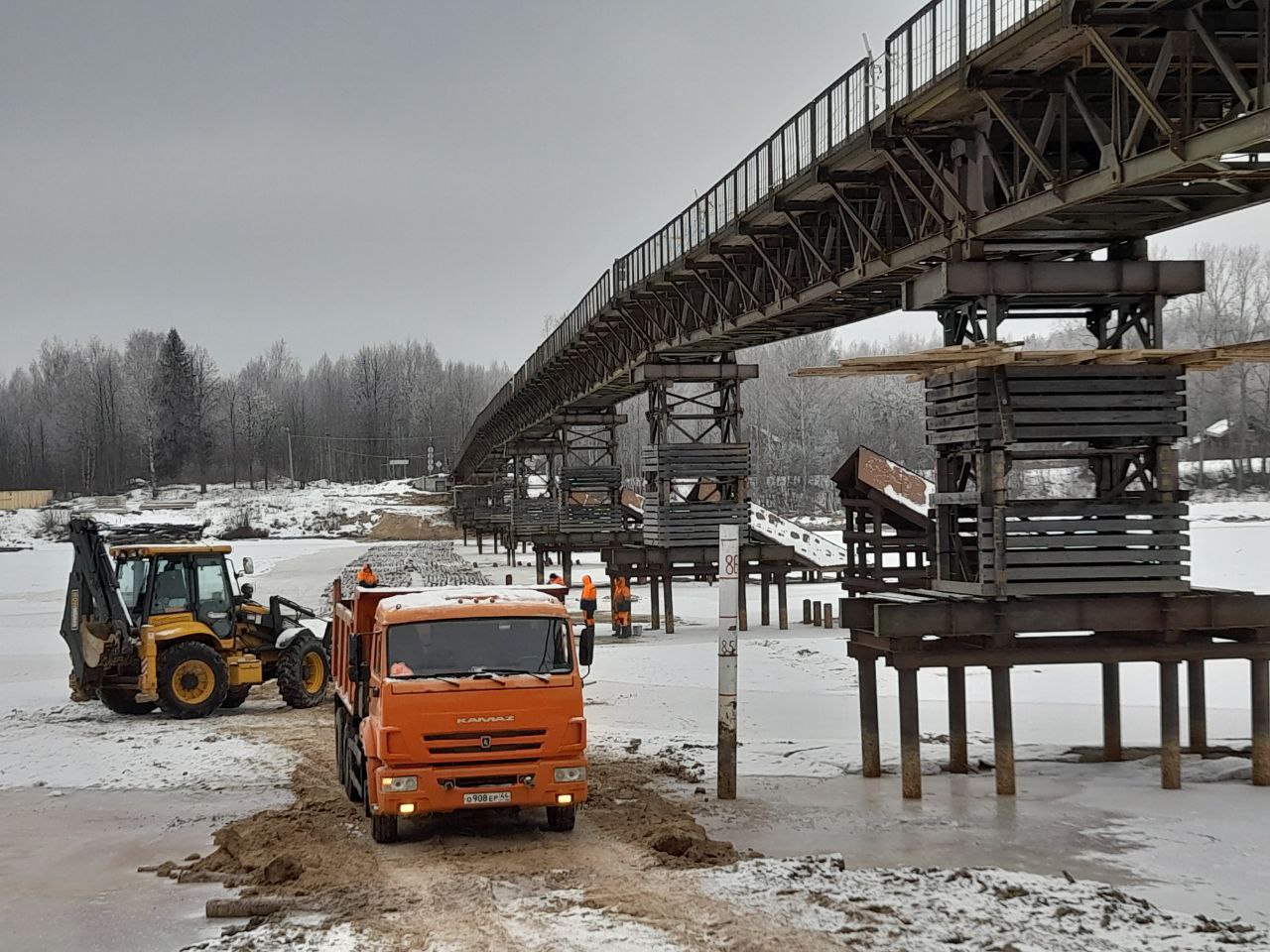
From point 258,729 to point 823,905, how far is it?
11700mm

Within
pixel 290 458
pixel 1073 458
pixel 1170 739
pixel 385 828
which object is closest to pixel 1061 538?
pixel 1073 458

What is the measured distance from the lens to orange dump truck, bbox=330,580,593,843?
12492 millimetres

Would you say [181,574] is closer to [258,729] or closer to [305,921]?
[258,729]

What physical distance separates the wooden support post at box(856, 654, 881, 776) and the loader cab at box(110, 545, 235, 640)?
1035 cm

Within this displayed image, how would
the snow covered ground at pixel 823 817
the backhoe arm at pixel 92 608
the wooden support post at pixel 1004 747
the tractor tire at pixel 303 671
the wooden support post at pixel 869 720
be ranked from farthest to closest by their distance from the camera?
Result: 1. the tractor tire at pixel 303 671
2. the backhoe arm at pixel 92 608
3. the wooden support post at pixel 869 720
4. the wooden support post at pixel 1004 747
5. the snow covered ground at pixel 823 817

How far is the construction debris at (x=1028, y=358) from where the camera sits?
15008mm

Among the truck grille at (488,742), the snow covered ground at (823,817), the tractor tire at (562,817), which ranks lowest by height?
the snow covered ground at (823,817)

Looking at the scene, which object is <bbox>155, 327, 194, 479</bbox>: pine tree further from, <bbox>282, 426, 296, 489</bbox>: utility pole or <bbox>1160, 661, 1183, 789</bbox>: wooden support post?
<bbox>1160, 661, 1183, 789</bbox>: wooden support post

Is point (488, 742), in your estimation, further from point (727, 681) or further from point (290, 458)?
point (290, 458)

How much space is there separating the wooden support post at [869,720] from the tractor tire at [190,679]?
9.96 metres

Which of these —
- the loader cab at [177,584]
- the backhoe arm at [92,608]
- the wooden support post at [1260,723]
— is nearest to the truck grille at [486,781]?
the wooden support post at [1260,723]

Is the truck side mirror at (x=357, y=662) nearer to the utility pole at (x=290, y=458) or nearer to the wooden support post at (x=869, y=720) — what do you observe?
the wooden support post at (x=869, y=720)

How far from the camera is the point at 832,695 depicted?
22.5m

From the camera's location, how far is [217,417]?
156750 mm
